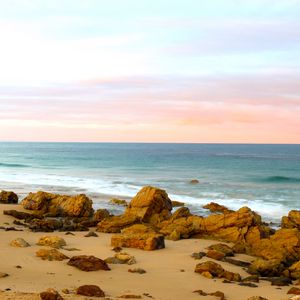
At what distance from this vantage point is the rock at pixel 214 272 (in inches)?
628

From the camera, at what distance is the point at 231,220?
984 inches

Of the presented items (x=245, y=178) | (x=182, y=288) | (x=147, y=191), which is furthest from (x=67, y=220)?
(x=245, y=178)

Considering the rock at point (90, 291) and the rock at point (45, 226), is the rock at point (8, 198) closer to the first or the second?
the rock at point (45, 226)

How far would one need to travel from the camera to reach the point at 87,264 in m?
15.6

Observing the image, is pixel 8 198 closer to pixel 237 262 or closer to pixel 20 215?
pixel 20 215

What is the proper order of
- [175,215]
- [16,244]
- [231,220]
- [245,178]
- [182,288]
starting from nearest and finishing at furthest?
[182,288]
[16,244]
[231,220]
[175,215]
[245,178]

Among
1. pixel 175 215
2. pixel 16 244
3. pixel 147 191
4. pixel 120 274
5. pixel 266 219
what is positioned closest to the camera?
pixel 120 274

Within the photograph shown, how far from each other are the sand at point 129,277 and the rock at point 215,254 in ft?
1.94

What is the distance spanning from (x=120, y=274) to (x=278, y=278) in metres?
5.44

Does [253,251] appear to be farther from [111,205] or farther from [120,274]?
[111,205]

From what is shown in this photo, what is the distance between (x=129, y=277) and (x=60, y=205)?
1734 centimetres

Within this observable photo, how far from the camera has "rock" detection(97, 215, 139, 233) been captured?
25.5 meters

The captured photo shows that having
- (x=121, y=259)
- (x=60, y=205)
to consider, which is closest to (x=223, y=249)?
(x=121, y=259)

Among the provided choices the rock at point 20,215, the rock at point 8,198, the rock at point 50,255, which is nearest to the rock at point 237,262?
the rock at point 50,255
